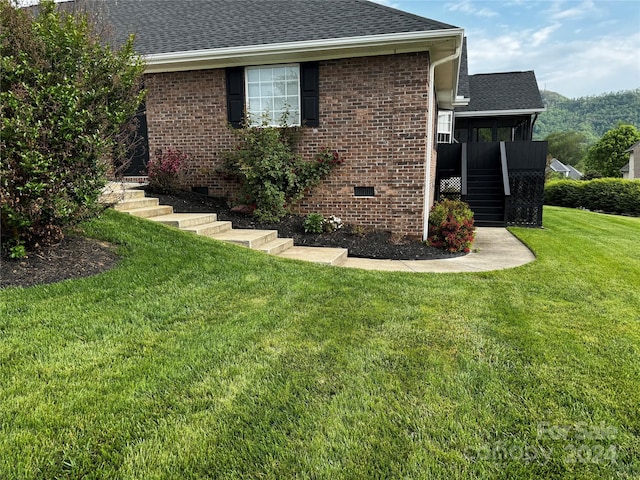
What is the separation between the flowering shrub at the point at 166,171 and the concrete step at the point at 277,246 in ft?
9.01

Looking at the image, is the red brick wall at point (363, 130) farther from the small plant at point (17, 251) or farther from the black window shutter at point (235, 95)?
the small plant at point (17, 251)

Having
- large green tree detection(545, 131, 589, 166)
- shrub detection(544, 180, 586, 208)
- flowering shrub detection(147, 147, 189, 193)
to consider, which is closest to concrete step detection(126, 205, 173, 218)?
flowering shrub detection(147, 147, 189, 193)

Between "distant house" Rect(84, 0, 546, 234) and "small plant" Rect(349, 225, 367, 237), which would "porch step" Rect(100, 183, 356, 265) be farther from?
"distant house" Rect(84, 0, 546, 234)

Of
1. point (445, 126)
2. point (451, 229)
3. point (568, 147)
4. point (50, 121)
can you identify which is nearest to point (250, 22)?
point (451, 229)

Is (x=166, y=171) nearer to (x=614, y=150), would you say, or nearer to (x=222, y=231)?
(x=222, y=231)

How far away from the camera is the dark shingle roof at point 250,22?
23.4 ft

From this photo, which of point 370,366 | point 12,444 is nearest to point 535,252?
point 370,366

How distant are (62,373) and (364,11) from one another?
7.81 meters

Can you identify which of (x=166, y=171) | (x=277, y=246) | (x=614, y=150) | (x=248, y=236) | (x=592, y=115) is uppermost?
(x=592, y=115)

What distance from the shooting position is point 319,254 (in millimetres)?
6277

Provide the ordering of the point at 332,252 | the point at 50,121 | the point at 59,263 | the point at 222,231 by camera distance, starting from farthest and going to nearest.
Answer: the point at 222,231, the point at 332,252, the point at 59,263, the point at 50,121

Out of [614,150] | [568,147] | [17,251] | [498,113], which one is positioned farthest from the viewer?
[568,147]

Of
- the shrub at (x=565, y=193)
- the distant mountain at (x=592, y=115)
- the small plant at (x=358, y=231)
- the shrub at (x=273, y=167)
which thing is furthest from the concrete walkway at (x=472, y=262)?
the distant mountain at (x=592, y=115)

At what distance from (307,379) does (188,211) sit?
5.66 meters
